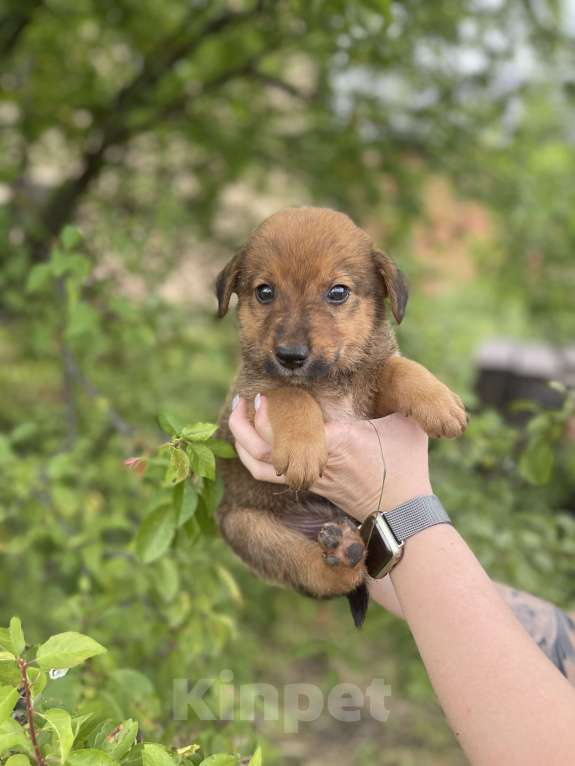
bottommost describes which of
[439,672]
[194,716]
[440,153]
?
[194,716]

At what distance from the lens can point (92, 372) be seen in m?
4.58

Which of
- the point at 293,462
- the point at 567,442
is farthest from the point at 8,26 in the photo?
the point at 567,442

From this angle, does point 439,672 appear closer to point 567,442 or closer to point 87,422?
point 87,422

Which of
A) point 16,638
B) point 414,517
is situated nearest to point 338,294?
point 414,517

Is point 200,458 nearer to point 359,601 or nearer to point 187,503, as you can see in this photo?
point 187,503

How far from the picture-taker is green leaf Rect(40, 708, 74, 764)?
1.27 m

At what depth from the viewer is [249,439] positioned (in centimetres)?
222

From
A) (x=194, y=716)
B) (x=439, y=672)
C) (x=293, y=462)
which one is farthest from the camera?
(x=194, y=716)

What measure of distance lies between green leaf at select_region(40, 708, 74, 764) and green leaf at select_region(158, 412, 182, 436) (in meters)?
0.70

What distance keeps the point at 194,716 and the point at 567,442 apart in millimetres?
4317

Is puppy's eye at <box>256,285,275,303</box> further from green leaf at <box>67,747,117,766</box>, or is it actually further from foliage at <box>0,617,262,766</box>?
green leaf at <box>67,747,117,766</box>

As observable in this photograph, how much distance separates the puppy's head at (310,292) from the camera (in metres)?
2.21

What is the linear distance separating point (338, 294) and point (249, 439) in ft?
1.88

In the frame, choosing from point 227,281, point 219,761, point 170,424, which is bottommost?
point 219,761
